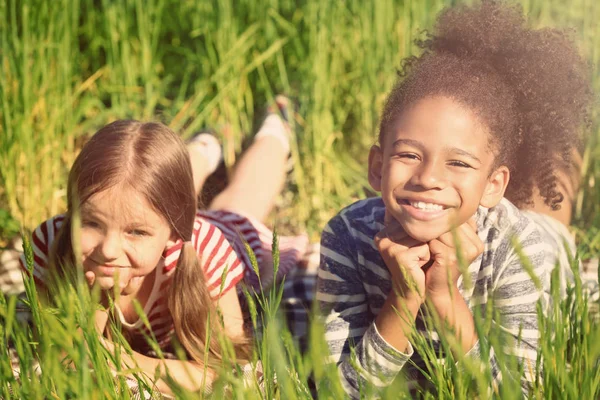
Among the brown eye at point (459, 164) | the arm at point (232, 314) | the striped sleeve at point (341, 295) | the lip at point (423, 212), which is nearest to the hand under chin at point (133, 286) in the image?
the arm at point (232, 314)

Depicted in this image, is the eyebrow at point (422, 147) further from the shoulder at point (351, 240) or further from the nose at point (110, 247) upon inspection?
the nose at point (110, 247)

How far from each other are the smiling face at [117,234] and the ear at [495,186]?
730 millimetres

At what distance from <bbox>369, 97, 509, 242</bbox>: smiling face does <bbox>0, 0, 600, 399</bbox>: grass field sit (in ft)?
3.63

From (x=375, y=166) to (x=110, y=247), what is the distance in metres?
0.60

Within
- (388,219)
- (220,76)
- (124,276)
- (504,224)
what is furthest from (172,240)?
(220,76)

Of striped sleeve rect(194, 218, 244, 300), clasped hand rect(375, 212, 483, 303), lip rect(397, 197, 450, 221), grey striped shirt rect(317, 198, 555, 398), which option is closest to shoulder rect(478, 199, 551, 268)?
grey striped shirt rect(317, 198, 555, 398)

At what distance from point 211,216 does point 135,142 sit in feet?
2.38

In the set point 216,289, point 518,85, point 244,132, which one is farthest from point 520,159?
point 244,132

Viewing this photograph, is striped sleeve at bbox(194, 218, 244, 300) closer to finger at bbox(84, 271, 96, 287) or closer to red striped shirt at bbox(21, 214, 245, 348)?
red striped shirt at bbox(21, 214, 245, 348)

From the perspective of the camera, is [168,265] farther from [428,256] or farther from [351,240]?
[428,256]

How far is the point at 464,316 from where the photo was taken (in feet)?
5.22

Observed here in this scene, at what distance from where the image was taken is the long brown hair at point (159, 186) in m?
1.73

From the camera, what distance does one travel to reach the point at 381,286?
6.01ft

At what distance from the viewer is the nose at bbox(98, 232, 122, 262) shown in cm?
168
